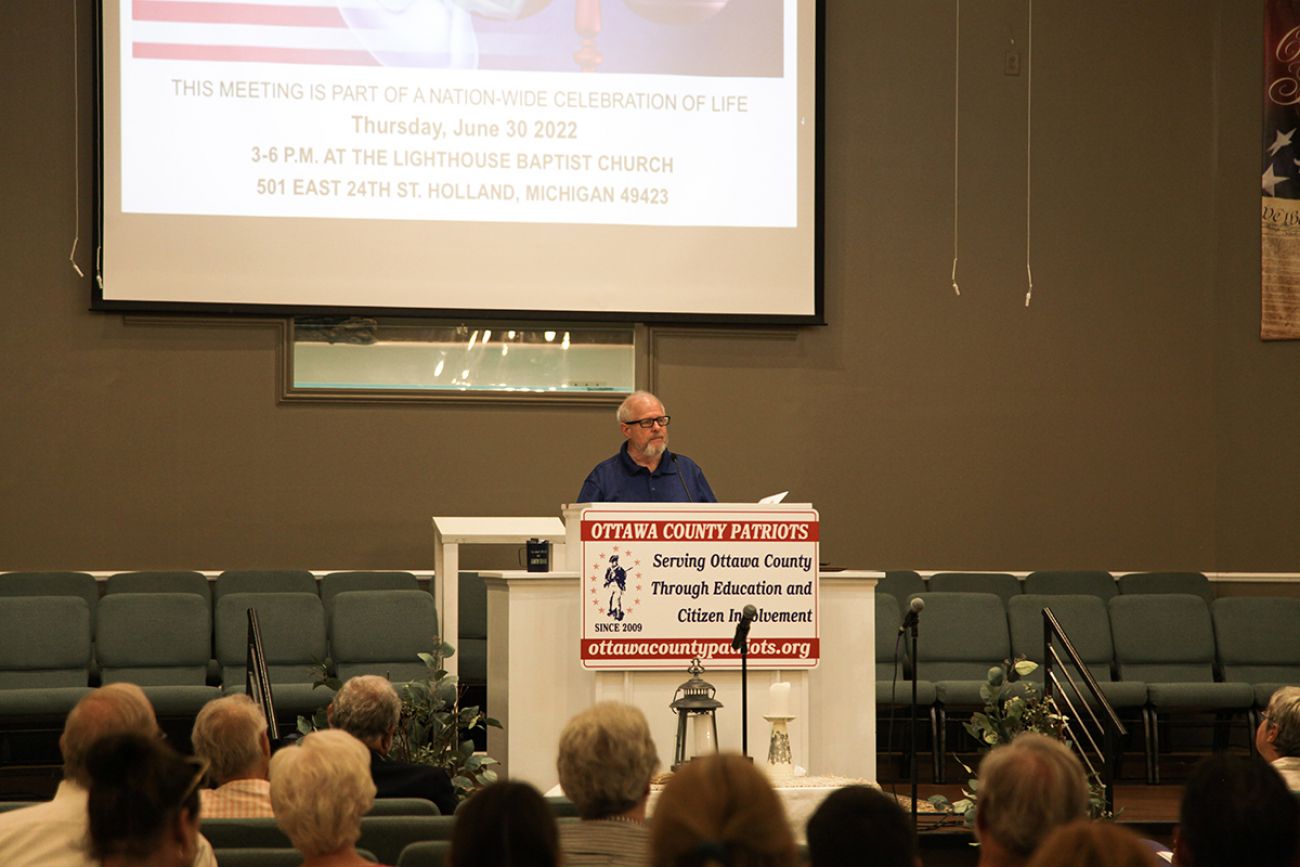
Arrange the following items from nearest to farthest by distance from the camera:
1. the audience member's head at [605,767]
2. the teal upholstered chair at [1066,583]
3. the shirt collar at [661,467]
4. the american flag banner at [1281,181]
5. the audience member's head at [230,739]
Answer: the audience member's head at [605,767] < the audience member's head at [230,739] < the shirt collar at [661,467] < the teal upholstered chair at [1066,583] < the american flag banner at [1281,181]

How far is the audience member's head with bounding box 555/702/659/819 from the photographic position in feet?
9.34

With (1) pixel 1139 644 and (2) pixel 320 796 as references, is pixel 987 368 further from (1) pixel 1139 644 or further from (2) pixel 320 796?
(2) pixel 320 796

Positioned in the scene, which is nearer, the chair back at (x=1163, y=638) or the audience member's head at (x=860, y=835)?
the audience member's head at (x=860, y=835)

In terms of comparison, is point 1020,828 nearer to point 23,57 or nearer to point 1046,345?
point 1046,345

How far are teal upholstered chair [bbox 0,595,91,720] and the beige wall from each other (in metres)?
1.82

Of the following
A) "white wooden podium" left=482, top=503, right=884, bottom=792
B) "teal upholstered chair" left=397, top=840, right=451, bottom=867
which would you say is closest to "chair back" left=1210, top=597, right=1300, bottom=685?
"white wooden podium" left=482, top=503, right=884, bottom=792

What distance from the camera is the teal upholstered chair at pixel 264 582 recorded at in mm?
8367

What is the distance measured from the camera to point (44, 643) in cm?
720

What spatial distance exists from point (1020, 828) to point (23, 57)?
8.14 m

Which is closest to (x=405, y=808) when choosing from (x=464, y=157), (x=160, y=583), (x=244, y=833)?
(x=244, y=833)

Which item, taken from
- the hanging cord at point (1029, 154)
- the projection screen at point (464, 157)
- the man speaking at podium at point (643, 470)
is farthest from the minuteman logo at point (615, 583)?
the hanging cord at point (1029, 154)

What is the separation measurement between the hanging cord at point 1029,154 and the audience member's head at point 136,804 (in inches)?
320

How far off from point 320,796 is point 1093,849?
4.89 feet

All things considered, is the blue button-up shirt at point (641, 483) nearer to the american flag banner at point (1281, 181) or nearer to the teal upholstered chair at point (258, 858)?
the teal upholstered chair at point (258, 858)
